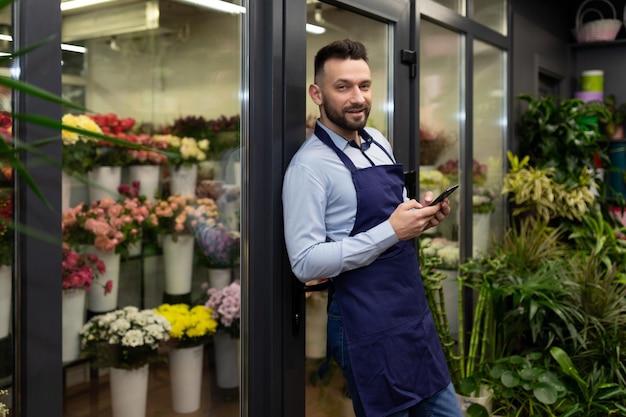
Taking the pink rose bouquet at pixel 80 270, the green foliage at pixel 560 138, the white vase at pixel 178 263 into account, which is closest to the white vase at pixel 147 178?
the white vase at pixel 178 263

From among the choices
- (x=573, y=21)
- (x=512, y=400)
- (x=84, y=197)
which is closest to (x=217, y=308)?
(x=84, y=197)

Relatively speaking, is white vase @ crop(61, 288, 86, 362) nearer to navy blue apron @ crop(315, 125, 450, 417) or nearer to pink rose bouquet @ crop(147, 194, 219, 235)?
pink rose bouquet @ crop(147, 194, 219, 235)

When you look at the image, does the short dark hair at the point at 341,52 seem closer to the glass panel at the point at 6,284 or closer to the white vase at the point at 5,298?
the glass panel at the point at 6,284

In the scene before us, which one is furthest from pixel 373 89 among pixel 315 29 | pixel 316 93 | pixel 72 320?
pixel 72 320

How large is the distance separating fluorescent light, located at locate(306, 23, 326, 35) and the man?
1.03ft

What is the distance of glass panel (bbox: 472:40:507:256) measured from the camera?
A: 404 cm

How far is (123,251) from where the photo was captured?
6.57 feet

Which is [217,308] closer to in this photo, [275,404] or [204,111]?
[275,404]

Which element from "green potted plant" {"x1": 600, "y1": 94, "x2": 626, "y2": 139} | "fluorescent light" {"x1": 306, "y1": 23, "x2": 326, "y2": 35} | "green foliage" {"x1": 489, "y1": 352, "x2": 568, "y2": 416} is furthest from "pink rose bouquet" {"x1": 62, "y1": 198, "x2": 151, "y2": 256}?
"green potted plant" {"x1": 600, "y1": 94, "x2": 626, "y2": 139}

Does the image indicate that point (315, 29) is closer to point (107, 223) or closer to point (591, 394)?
point (107, 223)

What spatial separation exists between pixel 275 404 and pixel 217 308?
39 centimetres

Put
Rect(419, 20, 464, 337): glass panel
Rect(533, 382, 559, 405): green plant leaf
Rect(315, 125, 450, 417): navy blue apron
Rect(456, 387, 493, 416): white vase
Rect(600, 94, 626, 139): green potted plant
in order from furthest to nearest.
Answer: Rect(600, 94, 626, 139): green potted plant → Rect(419, 20, 464, 337): glass panel → Rect(456, 387, 493, 416): white vase → Rect(533, 382, 559, 405): green plant leaf → Rect(315, 125, 450, 417): navy blue apron

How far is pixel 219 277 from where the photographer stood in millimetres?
2260

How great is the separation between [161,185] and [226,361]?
25.6 inches
